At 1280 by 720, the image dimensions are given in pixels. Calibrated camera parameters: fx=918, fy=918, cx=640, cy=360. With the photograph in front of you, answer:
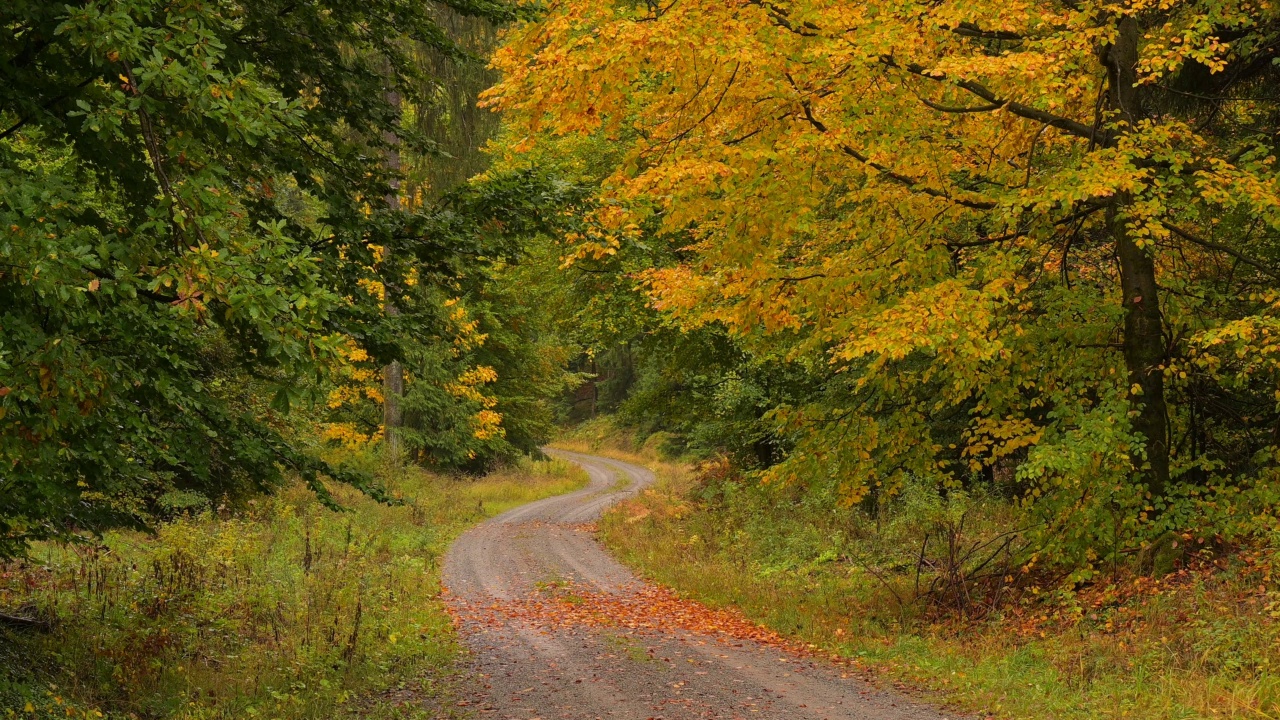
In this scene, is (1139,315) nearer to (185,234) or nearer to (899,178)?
(899,178)

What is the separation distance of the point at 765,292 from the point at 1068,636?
4.66 meters

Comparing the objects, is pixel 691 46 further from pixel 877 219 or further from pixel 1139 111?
pixel 1139 111

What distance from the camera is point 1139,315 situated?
985 cm

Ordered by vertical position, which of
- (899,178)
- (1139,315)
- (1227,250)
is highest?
(899,178)

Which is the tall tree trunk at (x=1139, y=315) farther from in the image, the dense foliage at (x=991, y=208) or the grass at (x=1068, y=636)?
the grass at (x=1068, y=636)

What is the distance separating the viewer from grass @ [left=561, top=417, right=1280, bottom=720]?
7.49 m

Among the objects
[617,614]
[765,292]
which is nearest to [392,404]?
[617,614]

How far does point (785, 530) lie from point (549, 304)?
745 centimetres

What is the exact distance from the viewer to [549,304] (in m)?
21.0

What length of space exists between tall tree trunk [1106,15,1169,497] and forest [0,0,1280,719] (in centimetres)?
4

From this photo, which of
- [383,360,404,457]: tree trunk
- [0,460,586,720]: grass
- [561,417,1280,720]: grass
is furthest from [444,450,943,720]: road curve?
[383,360,404,457]: tree trunk

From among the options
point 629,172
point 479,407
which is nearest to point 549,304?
point 479,407

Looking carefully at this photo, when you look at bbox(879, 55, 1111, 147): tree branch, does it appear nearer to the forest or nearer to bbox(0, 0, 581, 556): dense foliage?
the forest

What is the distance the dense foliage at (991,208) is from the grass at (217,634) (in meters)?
4.78
